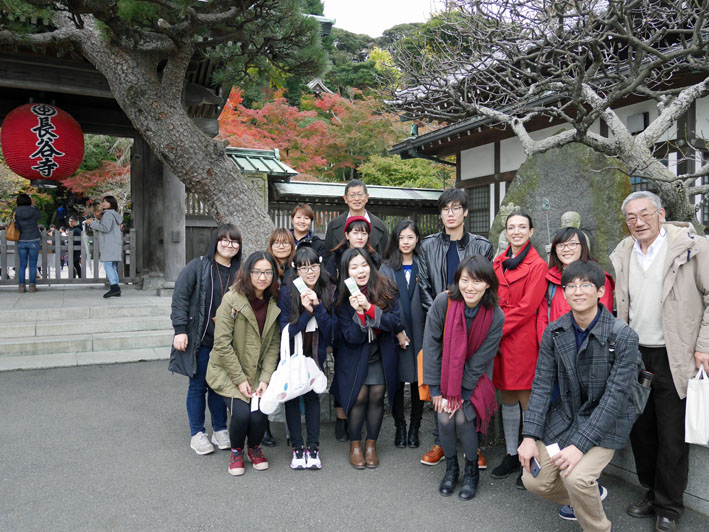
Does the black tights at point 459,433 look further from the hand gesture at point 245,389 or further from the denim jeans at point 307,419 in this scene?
the hand gesture at point 245,389

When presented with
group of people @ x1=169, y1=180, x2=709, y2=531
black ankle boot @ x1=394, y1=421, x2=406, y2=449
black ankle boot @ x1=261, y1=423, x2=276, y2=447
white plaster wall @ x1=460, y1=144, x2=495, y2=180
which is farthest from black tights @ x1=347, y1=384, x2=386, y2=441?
white plaster wall @ x1=460, y1=144, x2=495, y2=180

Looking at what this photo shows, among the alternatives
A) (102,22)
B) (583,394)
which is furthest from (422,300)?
(102,22)

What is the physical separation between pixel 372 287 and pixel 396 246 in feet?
1.72

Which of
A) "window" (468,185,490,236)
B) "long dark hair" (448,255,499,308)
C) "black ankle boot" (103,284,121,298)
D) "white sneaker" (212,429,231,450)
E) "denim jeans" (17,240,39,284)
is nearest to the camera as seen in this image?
"long dark hair" (448,255,499,308)

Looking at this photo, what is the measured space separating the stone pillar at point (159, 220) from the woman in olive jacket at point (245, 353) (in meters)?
6.68

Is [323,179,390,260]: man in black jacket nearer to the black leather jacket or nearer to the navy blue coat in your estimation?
the black leather jacket

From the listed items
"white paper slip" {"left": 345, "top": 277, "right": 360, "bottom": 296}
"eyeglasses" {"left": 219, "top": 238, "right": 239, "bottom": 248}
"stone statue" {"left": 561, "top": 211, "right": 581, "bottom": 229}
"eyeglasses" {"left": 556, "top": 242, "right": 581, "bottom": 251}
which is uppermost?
"stone statue" {"left": 561, "top": 211, "right": 581, "bottom": 229}

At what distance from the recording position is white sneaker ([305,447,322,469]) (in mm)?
3561

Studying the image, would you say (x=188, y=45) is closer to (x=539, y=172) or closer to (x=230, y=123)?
(x=539, y=172)

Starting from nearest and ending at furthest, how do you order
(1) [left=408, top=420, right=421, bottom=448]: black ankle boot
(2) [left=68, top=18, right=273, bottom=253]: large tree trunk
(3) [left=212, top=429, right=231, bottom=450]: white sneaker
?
(3) [left=212, top=429, right=231, bottom=450]: white sneaker → (1) [left=408, top=420, right=421, bottom=448]: black ankle boot → (2) [left=68, top=18, right=273, bottom=253]: large tree trunk

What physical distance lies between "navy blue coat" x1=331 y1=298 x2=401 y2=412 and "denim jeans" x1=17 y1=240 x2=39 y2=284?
7.37 meters

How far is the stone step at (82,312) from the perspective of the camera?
6775mm

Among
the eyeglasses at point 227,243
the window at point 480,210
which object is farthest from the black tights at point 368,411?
the window at point 480,210

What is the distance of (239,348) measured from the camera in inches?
142
